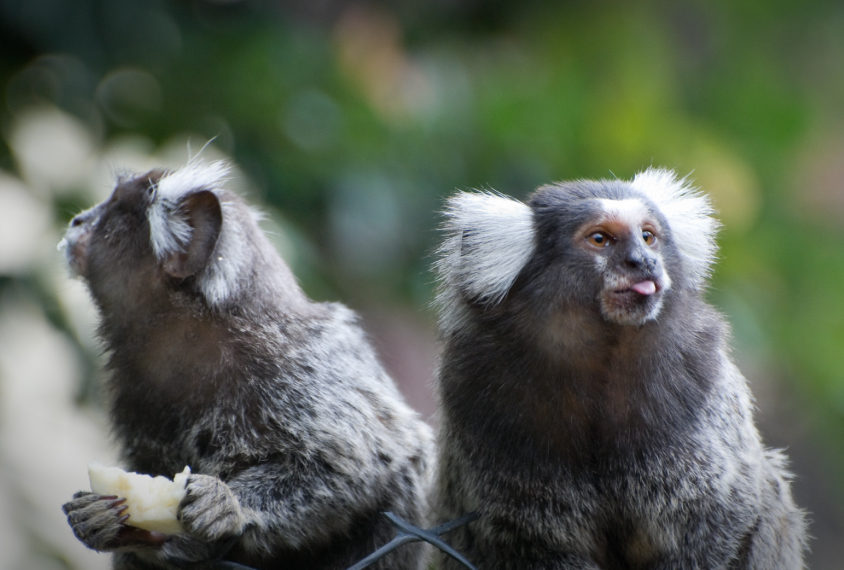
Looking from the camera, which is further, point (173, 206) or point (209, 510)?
point (173, 206)

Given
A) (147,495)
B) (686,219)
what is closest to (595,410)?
(686,219)

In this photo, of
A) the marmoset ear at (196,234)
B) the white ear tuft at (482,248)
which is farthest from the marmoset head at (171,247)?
the white ear tuft at (482,248)

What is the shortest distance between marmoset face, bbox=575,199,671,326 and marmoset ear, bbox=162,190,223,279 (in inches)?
33.9

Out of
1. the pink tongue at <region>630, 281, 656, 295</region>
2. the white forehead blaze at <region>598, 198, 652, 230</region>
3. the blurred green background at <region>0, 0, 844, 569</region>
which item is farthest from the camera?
the blurred green background at <region>0, 0, 844, 569</region>

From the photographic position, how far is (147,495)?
172cm

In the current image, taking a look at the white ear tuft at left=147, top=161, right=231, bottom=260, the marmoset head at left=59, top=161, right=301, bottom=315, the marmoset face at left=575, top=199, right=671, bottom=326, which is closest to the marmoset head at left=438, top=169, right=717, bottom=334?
the marmoset face at left=575, top=199, right=671, bottom=326

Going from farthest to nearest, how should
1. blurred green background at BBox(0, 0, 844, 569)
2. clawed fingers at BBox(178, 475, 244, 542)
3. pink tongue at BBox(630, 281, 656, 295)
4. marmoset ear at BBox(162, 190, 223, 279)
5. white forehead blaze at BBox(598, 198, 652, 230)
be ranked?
1. blurred green background at BBox(0, 0, 844, 569)
2. marmoset ear at BBox(162, 190, 223, 279)
3. white forehead blaze at BBox(598, 198, 652, 230)
4. pink tongue at BBox(630, 281, 656, 295)
5. clawed fingers at BBox(178, 475, 244, 542)

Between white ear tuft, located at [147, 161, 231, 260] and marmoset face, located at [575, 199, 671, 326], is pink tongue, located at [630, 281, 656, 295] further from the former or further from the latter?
white ear tuft, located at [147, 161, 231, 260]

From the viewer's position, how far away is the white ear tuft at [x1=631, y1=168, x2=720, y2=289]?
2119 millimetres

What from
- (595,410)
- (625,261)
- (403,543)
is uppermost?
(625,261)

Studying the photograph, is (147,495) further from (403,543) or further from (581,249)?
(581,249)

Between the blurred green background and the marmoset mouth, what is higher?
the blurred green background

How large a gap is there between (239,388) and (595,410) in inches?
32.0

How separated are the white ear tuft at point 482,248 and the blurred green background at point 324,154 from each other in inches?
42.5
